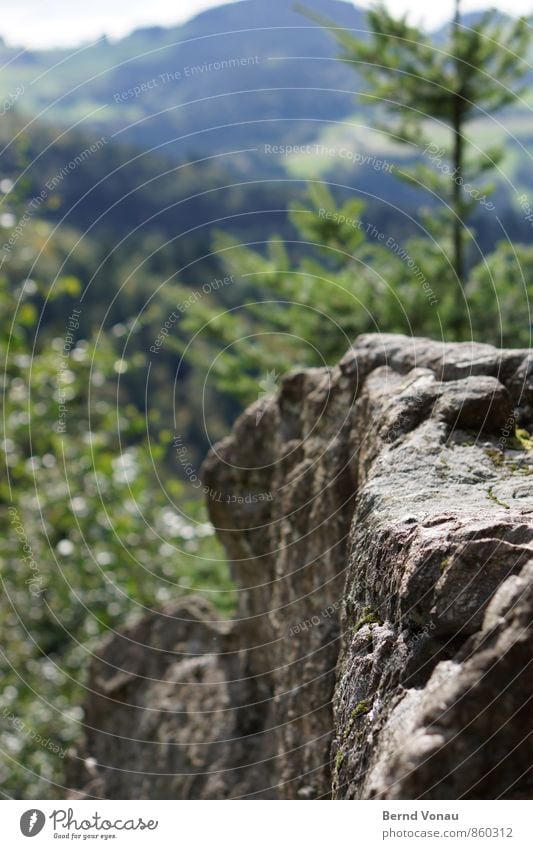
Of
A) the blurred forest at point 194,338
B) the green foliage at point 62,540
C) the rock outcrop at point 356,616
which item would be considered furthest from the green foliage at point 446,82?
the rock outcrop at point 356,616

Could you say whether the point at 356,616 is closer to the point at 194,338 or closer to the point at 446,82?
the point at 194,338

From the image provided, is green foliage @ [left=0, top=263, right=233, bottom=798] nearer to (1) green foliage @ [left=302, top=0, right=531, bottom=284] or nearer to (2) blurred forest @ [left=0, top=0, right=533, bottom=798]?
(2) blurred forest @ [left=0, top=0, right=533, bottom=798]

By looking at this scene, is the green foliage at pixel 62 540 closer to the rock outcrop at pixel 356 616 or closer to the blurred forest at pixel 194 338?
the blurred forest at pixel 194 338

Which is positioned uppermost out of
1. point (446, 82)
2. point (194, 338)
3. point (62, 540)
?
point (446, 82)

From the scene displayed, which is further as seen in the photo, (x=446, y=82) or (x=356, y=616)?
(x=446, y=82)

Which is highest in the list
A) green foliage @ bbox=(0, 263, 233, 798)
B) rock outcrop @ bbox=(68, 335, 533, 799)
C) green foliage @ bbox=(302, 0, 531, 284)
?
green foliage @ bbox=(302, 0, 531, 284)

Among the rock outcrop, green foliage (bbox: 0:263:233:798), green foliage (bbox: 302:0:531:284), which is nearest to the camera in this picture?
the rock outcrop

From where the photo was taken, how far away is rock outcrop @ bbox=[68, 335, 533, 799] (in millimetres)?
2215

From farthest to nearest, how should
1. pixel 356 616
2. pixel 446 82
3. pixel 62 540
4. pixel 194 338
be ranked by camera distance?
pixel 446 82 < pixel 62 540 < pixel 194 338 < pixel 356 616

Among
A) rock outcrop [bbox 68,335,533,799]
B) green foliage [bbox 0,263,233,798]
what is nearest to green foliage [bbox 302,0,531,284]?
green foliage [bbox 0,263,233,798]

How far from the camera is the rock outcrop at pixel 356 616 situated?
221 cm

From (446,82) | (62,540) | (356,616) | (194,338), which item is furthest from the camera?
(446,82)

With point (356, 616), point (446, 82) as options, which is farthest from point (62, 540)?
point (446, 82)

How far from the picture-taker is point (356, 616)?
3.37 meters
